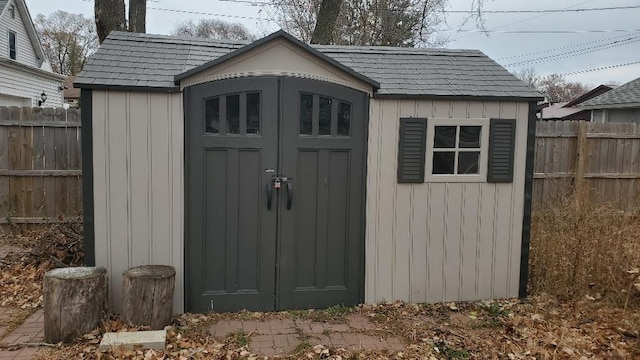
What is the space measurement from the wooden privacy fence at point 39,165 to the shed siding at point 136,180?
10.2 ft

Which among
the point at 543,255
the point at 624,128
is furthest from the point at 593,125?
the point at 543,255

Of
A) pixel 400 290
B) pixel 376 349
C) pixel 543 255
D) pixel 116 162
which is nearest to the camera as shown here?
pixel 376 349

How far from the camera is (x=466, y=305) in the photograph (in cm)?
435

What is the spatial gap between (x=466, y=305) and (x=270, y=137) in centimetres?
236

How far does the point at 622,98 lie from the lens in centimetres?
1388

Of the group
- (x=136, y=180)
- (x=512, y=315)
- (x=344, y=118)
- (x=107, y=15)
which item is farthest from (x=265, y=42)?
(x=107, y=15)

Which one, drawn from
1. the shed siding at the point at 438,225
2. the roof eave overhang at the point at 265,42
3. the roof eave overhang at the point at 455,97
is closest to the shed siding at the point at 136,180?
the roof eave overhang at the point at 265,42

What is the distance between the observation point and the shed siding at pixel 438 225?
417 cm

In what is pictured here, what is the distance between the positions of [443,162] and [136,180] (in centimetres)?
264

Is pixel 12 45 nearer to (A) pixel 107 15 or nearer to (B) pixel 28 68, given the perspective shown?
(B) pixel 28 68

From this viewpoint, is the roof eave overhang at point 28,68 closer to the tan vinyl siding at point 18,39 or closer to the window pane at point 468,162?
the tan vinyl siding at point 18,39

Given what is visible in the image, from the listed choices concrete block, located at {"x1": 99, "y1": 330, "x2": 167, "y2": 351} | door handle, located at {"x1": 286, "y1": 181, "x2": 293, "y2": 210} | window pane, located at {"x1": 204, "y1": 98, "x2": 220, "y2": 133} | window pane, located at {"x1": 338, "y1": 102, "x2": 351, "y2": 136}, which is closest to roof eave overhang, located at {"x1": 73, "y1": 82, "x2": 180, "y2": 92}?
window pane, located at {"x1": 204, "y1": 98, "x2": 220, "y2": 133}

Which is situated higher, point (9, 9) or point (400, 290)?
→ point (9, 9)

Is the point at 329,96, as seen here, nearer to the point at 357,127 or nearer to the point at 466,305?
the point at 357,127
